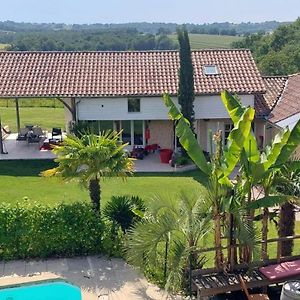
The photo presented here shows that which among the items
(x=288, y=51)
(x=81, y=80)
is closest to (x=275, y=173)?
(x=81, y=80)

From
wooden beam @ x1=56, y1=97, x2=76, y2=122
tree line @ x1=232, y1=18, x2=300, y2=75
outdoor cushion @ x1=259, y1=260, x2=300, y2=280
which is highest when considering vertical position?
tree line @ x1=232, y1=18, x2=300, y2=75

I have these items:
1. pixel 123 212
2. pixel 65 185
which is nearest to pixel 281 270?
pixel 123 212

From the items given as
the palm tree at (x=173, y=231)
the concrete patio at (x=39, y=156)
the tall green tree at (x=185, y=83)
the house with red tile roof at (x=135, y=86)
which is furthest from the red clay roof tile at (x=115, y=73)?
the palm tree at (x=173, y=231)

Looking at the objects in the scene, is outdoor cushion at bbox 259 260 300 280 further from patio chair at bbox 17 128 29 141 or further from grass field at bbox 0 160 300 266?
patio chair at bbox 17 128 29 141

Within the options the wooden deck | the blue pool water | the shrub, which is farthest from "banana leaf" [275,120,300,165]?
the blue pool water

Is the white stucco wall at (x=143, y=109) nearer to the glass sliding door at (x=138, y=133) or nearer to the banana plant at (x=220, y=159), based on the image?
the glass sliding door at (x=138, y=133)
